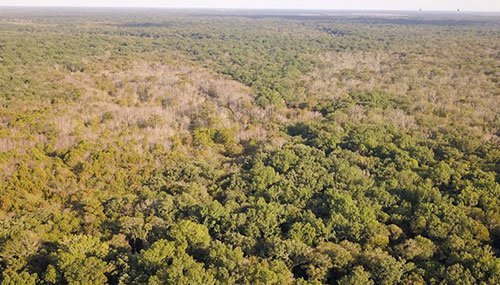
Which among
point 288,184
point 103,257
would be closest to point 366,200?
point 288,184

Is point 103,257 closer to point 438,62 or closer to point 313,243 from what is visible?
point 313,243

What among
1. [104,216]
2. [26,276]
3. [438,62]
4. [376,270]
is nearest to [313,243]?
[376,270]

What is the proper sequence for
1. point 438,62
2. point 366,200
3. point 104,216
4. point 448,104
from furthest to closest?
point 438,62 < point 448,104 < point 366,200 < point 104,216

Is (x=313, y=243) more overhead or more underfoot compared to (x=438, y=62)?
more underfoot

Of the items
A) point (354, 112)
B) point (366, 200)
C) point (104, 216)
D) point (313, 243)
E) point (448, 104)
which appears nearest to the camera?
point (313, 243)

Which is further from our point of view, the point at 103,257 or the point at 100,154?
the point at 100,154

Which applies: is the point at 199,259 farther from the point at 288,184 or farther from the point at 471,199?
the point at 471,199
